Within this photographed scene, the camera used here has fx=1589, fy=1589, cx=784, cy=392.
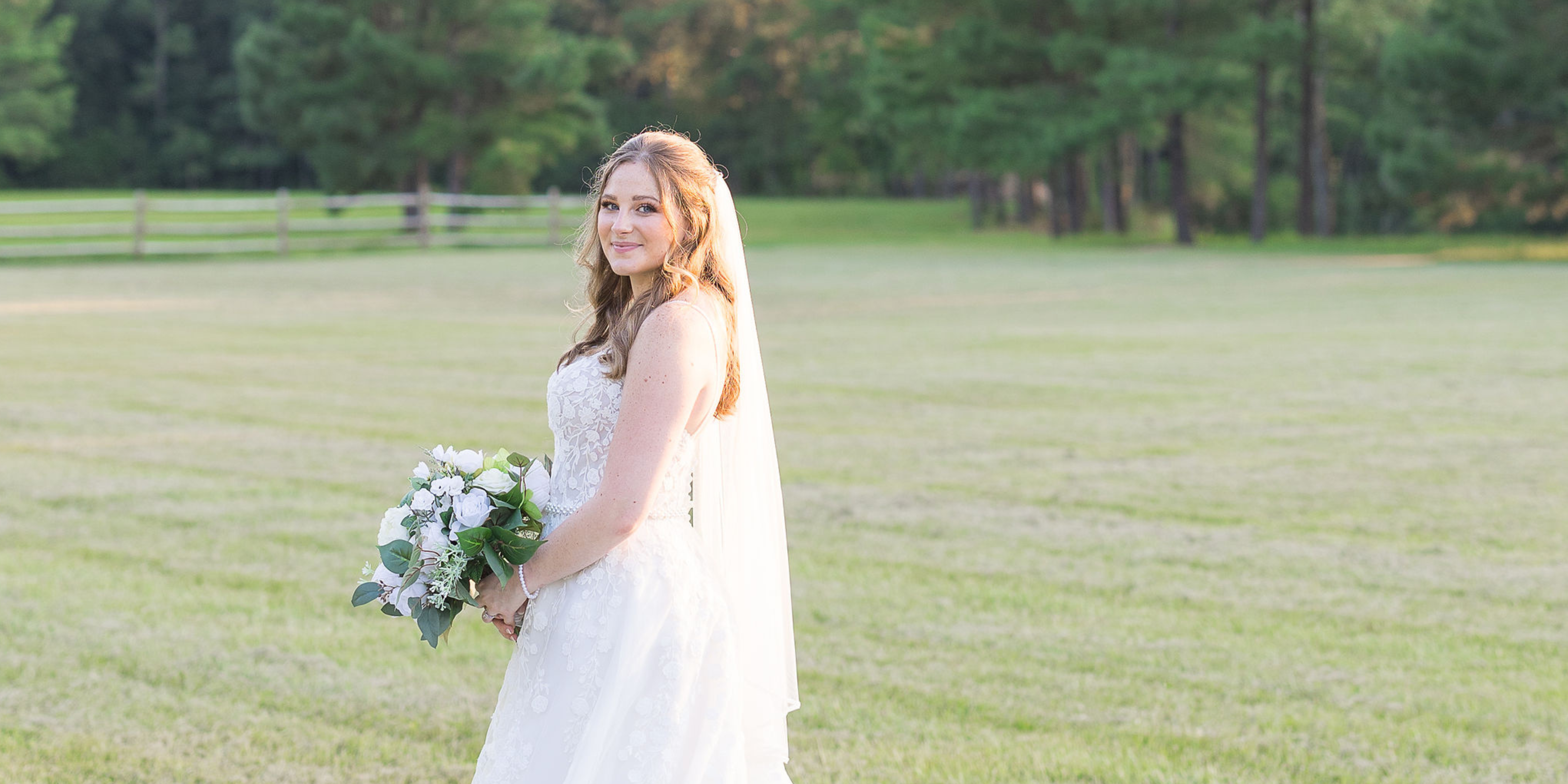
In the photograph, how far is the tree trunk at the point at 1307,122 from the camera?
45.2 m

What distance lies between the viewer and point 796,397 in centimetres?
1277

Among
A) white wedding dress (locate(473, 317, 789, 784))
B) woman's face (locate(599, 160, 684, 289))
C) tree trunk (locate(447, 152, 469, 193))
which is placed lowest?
white wedding dress (locate(473, 317, 789, 784))

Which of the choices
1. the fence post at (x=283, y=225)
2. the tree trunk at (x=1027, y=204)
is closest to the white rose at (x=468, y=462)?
the fence post at (x=283, y=225)

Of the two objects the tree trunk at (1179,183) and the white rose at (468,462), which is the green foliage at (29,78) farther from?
the white rose at (468,462)

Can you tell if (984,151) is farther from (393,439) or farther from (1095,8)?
(393,439)

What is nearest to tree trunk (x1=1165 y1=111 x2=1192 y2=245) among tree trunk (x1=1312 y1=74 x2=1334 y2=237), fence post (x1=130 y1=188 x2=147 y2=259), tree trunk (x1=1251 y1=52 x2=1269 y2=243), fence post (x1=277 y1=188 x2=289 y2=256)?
tree trunk (x1=1251 y1=52 x2=1269 y2=243)

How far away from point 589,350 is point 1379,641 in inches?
156

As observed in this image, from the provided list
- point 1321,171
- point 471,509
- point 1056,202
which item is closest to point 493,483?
point 471,509

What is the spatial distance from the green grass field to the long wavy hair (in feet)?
6.29

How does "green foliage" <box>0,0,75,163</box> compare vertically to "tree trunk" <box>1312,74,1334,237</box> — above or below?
above

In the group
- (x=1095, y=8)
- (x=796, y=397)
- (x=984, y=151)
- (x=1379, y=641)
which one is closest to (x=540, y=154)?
(x=984, y=151)

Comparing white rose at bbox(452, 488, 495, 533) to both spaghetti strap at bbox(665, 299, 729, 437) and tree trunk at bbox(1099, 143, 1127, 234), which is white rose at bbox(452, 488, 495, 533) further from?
tree trunk at bbox(1099, 143, 1127, 234)

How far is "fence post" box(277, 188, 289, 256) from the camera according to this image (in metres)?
38.3

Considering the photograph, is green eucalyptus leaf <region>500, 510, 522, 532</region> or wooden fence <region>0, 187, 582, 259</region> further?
wooden fence <region>0, 187, 582, 259</region>
